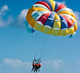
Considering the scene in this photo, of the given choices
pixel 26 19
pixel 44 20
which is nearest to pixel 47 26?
pixel 44 20

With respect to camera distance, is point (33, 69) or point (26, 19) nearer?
point (33, 69)

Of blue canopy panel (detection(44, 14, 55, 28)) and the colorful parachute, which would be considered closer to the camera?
blue canopy panel (detection(44, 14, 55, 28))

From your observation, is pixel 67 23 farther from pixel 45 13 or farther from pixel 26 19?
pixel 26 19

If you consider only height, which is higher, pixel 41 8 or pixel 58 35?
pixel 41 8

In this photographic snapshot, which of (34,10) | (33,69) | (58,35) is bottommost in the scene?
(33,69)

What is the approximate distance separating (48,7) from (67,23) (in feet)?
12.3

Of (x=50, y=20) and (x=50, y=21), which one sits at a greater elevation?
(x=50, y=20)

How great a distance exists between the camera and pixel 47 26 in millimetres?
38875

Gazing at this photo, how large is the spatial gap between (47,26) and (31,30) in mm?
3052

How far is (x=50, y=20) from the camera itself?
127ft

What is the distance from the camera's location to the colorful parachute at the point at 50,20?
38.9 metres

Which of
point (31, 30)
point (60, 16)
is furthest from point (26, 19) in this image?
point (60, 16)

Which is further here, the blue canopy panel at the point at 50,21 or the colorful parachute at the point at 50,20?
the colorful parachute at the point at 50,20

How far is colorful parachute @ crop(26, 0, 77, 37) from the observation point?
38938mm
